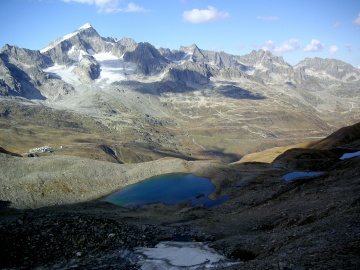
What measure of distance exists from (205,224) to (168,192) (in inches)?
1446

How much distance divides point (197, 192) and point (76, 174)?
34814mm

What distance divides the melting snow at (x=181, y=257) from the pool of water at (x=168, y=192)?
34.7m

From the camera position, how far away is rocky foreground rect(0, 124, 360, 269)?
23719 millimetres

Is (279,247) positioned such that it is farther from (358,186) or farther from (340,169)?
(340,169)

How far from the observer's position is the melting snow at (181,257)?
27.3 meters

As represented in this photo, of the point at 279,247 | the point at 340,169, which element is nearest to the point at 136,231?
the point at 279,247

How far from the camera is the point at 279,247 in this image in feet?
85.5

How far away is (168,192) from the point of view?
81.1 meters

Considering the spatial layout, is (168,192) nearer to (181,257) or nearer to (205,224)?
(205,224)

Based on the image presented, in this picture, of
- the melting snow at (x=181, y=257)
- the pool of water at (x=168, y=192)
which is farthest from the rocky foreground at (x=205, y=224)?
the pool of water at (x=168, y=192)

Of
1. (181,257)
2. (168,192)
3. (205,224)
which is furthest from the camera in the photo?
(168,192)

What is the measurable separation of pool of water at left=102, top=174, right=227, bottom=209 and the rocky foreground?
3.79 m

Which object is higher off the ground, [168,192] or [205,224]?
[205,224]

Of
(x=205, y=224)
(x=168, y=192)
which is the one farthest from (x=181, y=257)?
(x=168, y=192)
